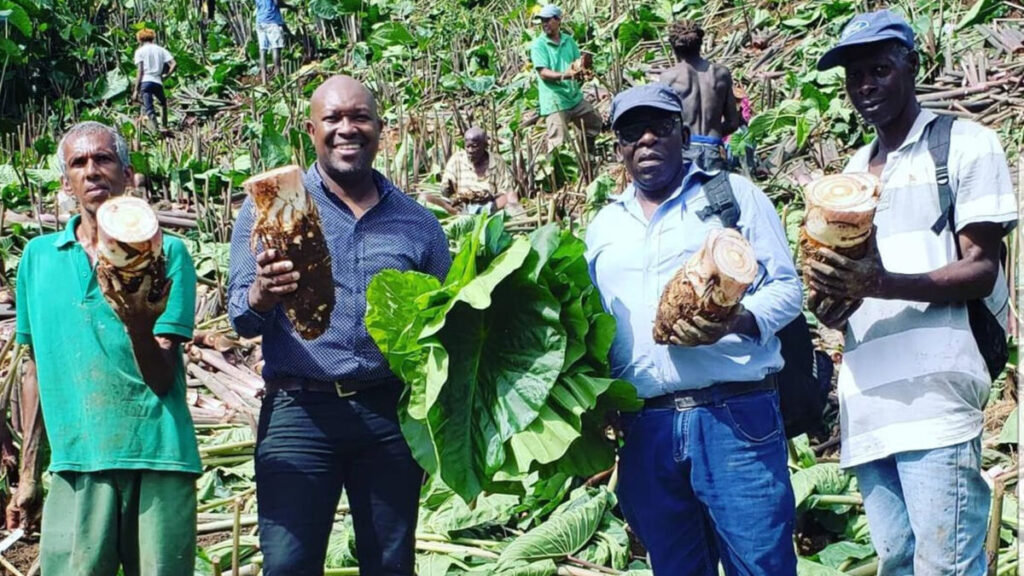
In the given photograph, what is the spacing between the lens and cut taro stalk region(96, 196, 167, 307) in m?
2.94

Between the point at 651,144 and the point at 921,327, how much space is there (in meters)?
0.83

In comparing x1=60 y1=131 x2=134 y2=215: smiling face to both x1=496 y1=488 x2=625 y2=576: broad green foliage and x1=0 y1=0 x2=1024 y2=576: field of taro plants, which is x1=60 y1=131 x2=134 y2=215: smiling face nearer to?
x1=0 y1=0 x2=1024 y2=576: field of taro plants

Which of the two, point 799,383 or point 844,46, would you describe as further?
point 799,383

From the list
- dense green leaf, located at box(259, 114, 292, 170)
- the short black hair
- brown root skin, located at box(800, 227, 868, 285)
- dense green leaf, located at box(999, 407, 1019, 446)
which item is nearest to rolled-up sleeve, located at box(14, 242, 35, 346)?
brown root skin, located at box(800, 227, 868, 285)

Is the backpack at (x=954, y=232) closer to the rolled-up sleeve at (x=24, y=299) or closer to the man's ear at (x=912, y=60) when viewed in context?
the man's ear at (x=912, y=60)

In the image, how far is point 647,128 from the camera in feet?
10.3

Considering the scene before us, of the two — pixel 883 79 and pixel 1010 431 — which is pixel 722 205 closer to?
pixel 883 79

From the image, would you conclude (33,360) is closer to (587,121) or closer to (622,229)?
(622,229)

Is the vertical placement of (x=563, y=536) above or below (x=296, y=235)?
below

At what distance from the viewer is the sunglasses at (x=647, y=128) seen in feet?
10.3

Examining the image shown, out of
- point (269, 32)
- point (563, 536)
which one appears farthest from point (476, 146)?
point (269, 32)

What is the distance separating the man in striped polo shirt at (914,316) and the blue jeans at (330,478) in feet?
3.87

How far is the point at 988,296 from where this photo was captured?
2.83m

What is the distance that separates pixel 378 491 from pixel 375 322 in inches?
20.1
